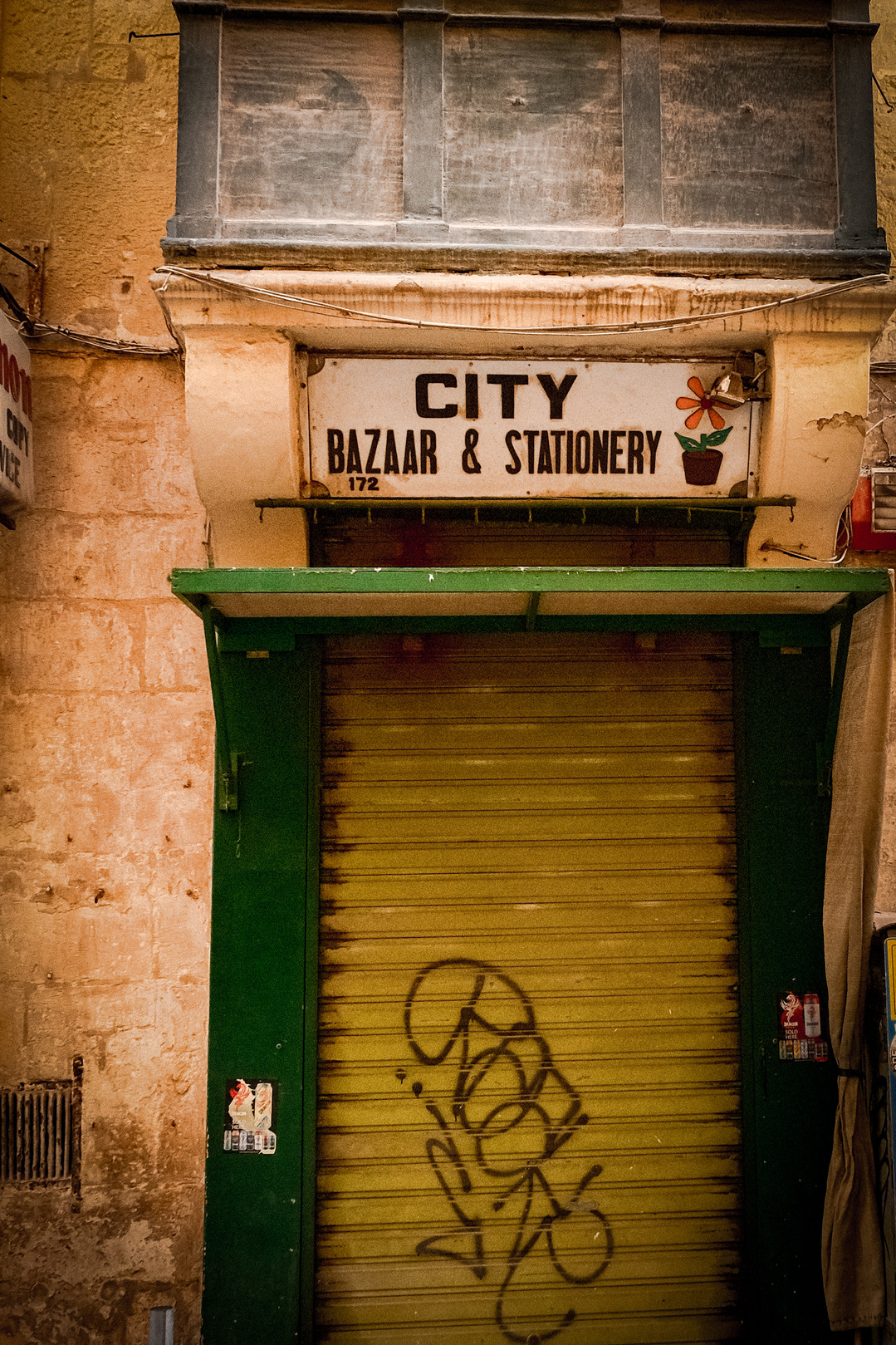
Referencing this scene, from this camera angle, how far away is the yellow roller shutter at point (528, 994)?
4.46 m

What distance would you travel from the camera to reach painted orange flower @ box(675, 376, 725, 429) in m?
4.70

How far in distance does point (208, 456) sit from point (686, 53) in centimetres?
328

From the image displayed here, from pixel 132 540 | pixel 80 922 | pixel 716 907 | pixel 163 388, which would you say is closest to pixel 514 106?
pixel 163 388

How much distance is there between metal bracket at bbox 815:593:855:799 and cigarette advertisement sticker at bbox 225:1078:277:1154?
3265 mm

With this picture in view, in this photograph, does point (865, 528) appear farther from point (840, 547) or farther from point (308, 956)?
point (308, 956)

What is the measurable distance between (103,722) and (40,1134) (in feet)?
7.04

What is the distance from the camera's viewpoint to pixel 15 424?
15.2 ft

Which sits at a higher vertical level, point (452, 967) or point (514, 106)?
point (514, 106)

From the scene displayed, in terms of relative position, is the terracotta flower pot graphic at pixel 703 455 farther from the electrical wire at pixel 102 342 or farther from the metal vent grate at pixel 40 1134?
the metal vent grate at pixel 40 1134

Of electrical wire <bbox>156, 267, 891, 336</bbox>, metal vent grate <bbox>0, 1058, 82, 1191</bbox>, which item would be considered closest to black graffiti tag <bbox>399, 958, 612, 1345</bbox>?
metal vent grate <bbox>0, 1058, 82, 1191</bbox>

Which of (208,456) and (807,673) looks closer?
(208,456)

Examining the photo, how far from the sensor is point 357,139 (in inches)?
179

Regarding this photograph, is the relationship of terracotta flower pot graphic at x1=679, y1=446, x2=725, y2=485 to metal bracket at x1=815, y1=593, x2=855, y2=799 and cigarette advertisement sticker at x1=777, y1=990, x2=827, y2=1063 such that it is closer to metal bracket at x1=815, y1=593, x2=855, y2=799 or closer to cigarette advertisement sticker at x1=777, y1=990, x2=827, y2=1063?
metal bracket at x1=815, y1=593, x2=855, y2=799

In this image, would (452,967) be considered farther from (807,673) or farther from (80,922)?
(807,673)
